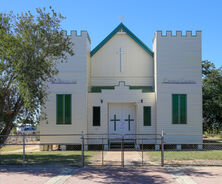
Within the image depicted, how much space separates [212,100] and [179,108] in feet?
29.8

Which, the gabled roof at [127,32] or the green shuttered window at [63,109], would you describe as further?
the gabled roof at [127,32]

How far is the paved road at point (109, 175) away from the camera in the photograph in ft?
30.2

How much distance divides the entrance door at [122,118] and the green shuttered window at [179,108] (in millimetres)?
2666

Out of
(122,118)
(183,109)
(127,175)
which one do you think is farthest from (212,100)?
(127,175)

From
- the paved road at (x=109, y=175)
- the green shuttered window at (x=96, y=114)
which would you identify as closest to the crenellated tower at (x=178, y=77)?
the green shuttered window at (x=96, y=114)

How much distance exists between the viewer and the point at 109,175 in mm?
10125

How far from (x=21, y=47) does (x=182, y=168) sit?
324 inches

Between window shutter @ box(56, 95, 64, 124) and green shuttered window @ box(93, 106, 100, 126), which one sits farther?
green shuttered window @ box(93, 106, 100, 126)

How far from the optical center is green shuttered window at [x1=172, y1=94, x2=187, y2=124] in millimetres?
17953

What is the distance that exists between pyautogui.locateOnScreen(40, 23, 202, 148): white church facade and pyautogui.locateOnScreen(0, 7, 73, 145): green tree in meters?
4.06

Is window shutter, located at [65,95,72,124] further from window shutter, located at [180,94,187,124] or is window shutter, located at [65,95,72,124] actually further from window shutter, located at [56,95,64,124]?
window shutter, located at [180,94,187,124]

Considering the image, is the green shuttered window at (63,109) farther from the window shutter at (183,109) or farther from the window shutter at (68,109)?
the window shutter at (183,109)

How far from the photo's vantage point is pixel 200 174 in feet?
33.4

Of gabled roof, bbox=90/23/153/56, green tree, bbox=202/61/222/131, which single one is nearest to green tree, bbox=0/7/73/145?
gabled roof, bbox=90/23/153/56
